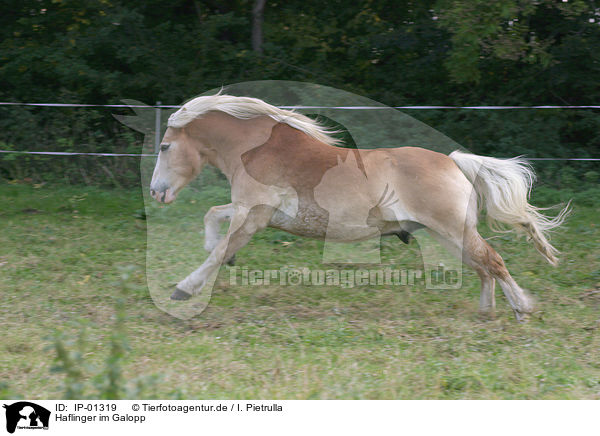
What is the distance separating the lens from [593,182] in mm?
9461

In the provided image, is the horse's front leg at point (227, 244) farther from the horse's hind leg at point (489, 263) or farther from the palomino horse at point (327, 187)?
the horse's hind leg at point (489, 263)

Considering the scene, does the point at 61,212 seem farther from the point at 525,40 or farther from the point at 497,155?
the point at 525,40

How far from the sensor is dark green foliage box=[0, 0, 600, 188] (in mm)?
10344

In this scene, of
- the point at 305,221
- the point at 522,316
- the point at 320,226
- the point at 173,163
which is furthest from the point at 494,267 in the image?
the point at 173,163

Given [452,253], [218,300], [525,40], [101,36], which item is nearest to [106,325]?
[218,300]

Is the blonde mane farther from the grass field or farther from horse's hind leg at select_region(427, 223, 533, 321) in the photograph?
the grass field

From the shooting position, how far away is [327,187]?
507 cm

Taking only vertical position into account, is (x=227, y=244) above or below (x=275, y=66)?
above

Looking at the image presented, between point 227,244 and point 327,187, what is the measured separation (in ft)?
2.89

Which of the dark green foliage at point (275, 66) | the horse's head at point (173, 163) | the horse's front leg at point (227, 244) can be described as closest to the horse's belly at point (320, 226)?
the horse's front leg at point (227, 244)

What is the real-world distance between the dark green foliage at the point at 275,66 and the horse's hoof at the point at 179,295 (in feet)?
17.0
